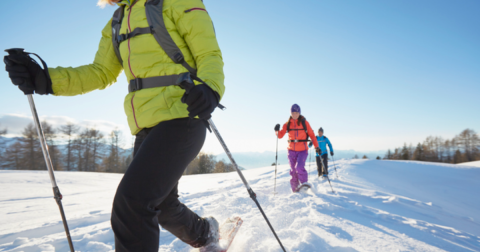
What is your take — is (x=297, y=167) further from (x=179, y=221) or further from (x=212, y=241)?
(x=179, y=221)

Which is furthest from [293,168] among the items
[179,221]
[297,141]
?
[179,221]

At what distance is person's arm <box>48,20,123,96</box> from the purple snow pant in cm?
500

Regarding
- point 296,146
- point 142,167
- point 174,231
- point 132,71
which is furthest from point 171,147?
point 296,146

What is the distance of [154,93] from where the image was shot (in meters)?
1.29

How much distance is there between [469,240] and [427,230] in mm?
402

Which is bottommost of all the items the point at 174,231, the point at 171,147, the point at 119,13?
the point at 174,231

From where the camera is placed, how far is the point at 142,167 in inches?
43.0

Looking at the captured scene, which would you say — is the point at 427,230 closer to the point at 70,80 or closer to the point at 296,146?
the point at 296,146

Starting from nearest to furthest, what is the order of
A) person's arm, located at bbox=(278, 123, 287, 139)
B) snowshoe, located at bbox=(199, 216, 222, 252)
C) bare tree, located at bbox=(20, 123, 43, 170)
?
1. snowshoe, located at bbox=(199, 216, 222, 252)
2. person's arm, located at bbox=(278, 123, 287, 139)
3. bare tree, located at bbox=(20, 123, 43, 170)

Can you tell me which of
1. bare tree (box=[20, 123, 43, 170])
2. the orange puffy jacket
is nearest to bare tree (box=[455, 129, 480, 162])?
the orange puffy jacket

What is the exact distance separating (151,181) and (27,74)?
1.26 m

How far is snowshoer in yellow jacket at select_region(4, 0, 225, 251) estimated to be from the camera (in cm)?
106

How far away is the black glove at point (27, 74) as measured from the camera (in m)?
1.44

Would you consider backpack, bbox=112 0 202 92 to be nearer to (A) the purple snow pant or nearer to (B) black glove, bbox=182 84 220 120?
(B) black glove, bbox=182 84 220 120
